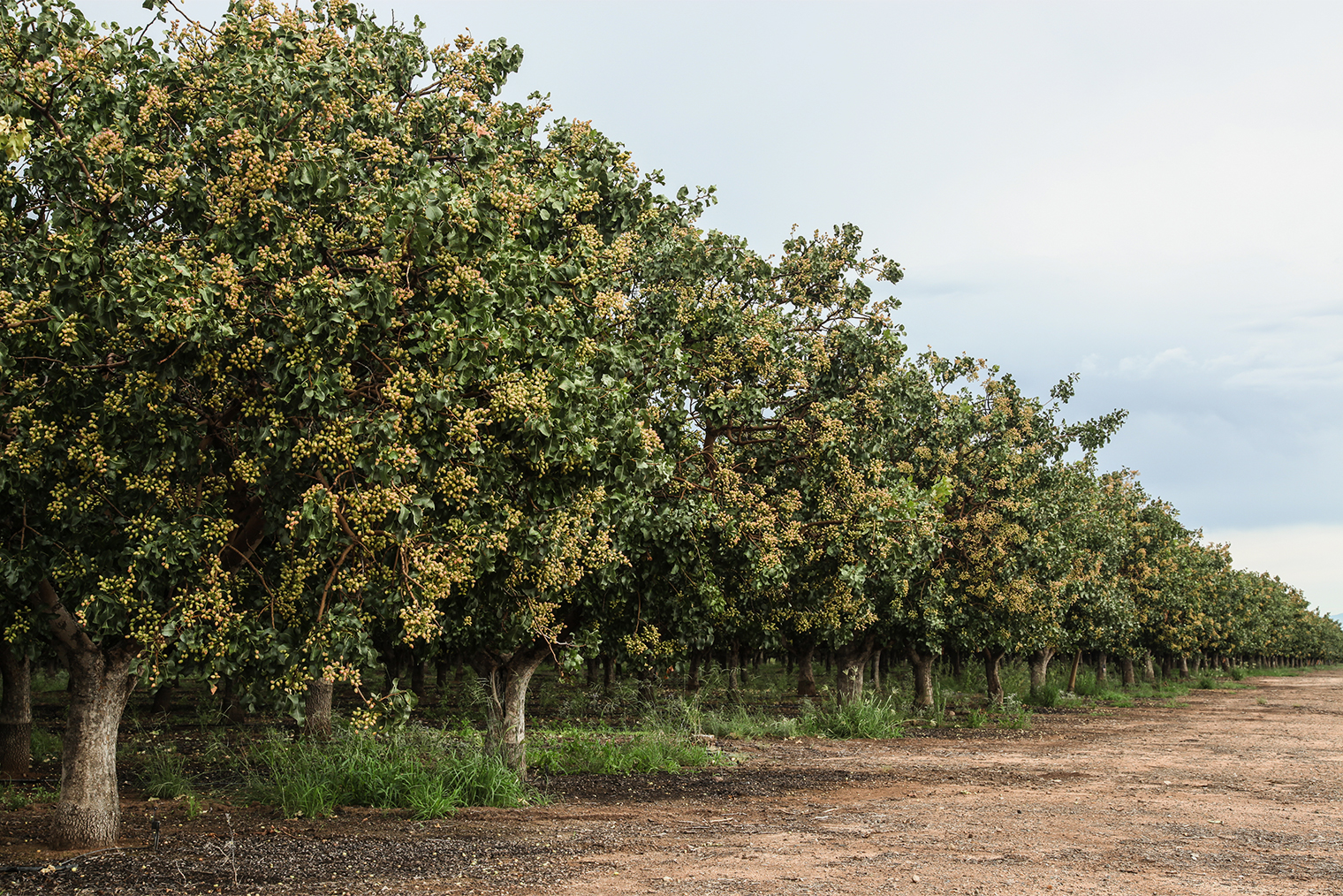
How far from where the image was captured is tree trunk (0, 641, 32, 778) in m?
17.2

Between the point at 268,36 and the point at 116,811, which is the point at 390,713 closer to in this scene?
the point at 116,811

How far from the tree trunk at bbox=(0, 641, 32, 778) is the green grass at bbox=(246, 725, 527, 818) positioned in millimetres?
6084

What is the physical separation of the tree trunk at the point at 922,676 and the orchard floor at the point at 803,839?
13170 millimetres

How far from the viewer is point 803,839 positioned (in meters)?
11.9

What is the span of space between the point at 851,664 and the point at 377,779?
2037 cm

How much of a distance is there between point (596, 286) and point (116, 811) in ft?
26.8

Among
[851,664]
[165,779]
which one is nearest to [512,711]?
[165,779]

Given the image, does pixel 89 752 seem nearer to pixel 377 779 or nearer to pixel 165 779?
pixel 377 779

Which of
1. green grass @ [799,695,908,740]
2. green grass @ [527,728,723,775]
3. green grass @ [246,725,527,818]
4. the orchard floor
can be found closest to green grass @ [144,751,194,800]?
the orchard floor

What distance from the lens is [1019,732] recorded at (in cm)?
2822

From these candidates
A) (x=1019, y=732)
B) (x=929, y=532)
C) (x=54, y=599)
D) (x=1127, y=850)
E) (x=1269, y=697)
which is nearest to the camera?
(x=54, y=599)

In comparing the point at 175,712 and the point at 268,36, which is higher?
the point at 268,36

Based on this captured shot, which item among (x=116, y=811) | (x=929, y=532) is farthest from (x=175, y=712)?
(x=929, y=532)

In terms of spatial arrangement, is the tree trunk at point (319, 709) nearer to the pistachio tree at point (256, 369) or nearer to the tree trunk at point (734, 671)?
the pistachio tree at point (256, 369)
